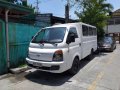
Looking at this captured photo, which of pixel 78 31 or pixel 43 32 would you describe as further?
pixel 78 31

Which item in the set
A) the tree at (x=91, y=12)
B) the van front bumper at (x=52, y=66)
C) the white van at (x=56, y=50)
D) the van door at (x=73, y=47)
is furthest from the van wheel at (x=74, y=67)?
the tree at (x=91, y=12)

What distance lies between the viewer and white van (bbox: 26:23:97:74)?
303 inches

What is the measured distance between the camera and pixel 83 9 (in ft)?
63.6

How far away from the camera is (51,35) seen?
8.81 meters

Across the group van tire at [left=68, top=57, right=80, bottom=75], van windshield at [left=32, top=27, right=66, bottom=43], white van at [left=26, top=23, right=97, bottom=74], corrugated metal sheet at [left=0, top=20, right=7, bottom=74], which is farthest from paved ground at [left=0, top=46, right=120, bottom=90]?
van windshield at [left=32, top=27, right=66, bottom=43]

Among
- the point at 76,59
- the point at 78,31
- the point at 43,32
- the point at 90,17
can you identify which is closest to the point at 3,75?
the point at 43,32

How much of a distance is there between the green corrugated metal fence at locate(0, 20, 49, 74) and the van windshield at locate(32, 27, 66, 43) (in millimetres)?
1278

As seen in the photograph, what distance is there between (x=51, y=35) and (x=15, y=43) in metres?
2.10

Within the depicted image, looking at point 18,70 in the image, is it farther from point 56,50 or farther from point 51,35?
point 56,50

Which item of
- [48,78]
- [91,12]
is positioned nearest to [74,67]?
[48,78]

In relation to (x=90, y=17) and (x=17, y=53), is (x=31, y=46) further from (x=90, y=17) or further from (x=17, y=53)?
(x=90, y=17)

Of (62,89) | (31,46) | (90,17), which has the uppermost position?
(90,17)

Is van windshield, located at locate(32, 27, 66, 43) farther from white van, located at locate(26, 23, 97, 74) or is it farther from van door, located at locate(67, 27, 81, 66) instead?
van door, located at locate(67, 27, 81, 66)

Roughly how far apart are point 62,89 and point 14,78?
2.38 meters
